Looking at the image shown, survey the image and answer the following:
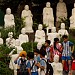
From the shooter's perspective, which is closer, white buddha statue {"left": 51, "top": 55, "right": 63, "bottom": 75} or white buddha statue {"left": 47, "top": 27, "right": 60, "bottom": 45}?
white buddha statue {"left": 51, "top": 55, "right": 63, "bottom": 75}

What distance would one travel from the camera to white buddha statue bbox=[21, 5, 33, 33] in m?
21.8

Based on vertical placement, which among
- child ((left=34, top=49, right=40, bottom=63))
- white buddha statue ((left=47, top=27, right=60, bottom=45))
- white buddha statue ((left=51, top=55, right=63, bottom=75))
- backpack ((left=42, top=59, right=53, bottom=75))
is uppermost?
child ((left=34, top=49, right=40, bottom=63))

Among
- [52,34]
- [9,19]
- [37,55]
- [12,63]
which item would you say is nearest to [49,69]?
[37,55]

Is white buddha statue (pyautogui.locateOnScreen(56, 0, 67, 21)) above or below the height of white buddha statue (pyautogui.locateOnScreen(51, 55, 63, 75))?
above

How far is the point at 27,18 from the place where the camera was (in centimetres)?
2192

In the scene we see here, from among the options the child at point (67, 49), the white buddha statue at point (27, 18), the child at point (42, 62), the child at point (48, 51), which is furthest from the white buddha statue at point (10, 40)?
the child at point (42, 62)

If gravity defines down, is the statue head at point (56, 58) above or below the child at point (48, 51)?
below

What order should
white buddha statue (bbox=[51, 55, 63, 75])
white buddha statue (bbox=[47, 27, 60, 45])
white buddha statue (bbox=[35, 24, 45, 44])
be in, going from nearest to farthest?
white buddha statue (bbox=[51, 55, 63, 75])
white buddha statue (bbox=[47, 27, 60, 45])
white buddha statue (bbox=[35, 24, 45, 44])

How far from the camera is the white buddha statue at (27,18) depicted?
71.5ft

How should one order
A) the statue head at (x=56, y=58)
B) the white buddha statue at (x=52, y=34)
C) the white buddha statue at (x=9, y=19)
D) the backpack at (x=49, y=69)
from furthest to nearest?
1. the white buddha statue at (x=9, y=19)
2. the white buddha statue at (x=52, y=34)
3. the statue head at (x=56, y=58)
4. the backpack at (x=49, y=69)

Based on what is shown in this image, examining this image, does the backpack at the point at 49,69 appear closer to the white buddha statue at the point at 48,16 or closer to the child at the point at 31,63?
Result: the child at the point at 31,63

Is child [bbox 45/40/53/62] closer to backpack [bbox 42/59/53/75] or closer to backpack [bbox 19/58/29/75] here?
backpack [bbox 42/59/53/75]

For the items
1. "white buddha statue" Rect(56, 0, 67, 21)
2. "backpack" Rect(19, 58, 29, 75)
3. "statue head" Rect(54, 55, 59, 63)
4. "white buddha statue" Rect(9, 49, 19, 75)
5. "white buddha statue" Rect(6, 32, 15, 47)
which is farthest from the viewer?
"white buddha statue" Rect(56, 0, 67, 21)

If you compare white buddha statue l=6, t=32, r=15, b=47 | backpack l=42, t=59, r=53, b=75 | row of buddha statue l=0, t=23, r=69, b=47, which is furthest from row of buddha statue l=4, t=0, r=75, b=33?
backpack l=42, t=59, r=53, b=75
